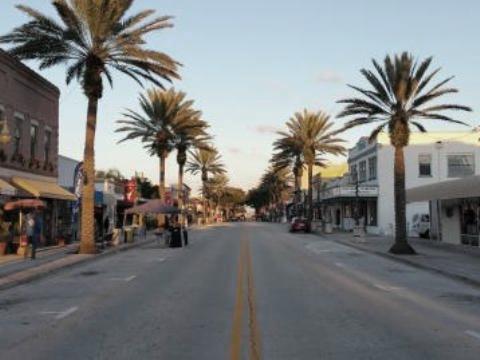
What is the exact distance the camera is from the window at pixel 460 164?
57.7 m

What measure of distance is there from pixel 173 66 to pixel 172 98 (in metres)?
25.7

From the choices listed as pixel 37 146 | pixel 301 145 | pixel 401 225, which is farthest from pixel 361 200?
pixel 37 146

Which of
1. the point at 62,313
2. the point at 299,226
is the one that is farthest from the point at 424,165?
the point at 62,313

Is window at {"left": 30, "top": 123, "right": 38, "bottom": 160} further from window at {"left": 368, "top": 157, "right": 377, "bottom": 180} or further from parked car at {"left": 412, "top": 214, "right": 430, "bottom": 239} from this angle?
window at {"left": 368, "top": 157, "right": 377, "bottom": 180}

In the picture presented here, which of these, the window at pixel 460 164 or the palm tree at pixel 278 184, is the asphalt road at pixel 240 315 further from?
the palm tree at pixel 278 184

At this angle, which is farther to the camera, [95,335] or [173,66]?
[173,66]

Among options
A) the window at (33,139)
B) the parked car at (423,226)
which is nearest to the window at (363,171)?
the parked car at (423,226)

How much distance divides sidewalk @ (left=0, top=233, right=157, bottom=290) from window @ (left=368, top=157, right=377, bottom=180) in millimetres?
33036

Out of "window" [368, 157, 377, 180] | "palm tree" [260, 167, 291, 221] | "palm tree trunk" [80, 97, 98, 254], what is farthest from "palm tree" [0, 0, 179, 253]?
"palm tree" [260, 167, 291, 221]

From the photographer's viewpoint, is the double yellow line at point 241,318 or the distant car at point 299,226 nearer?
the double yellow line at point 241,318

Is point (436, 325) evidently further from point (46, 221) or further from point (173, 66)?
point (46, 221)

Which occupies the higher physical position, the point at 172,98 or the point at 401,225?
the point at 172,98

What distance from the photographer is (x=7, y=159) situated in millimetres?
29562

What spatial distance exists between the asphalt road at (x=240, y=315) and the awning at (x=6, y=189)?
630cm
